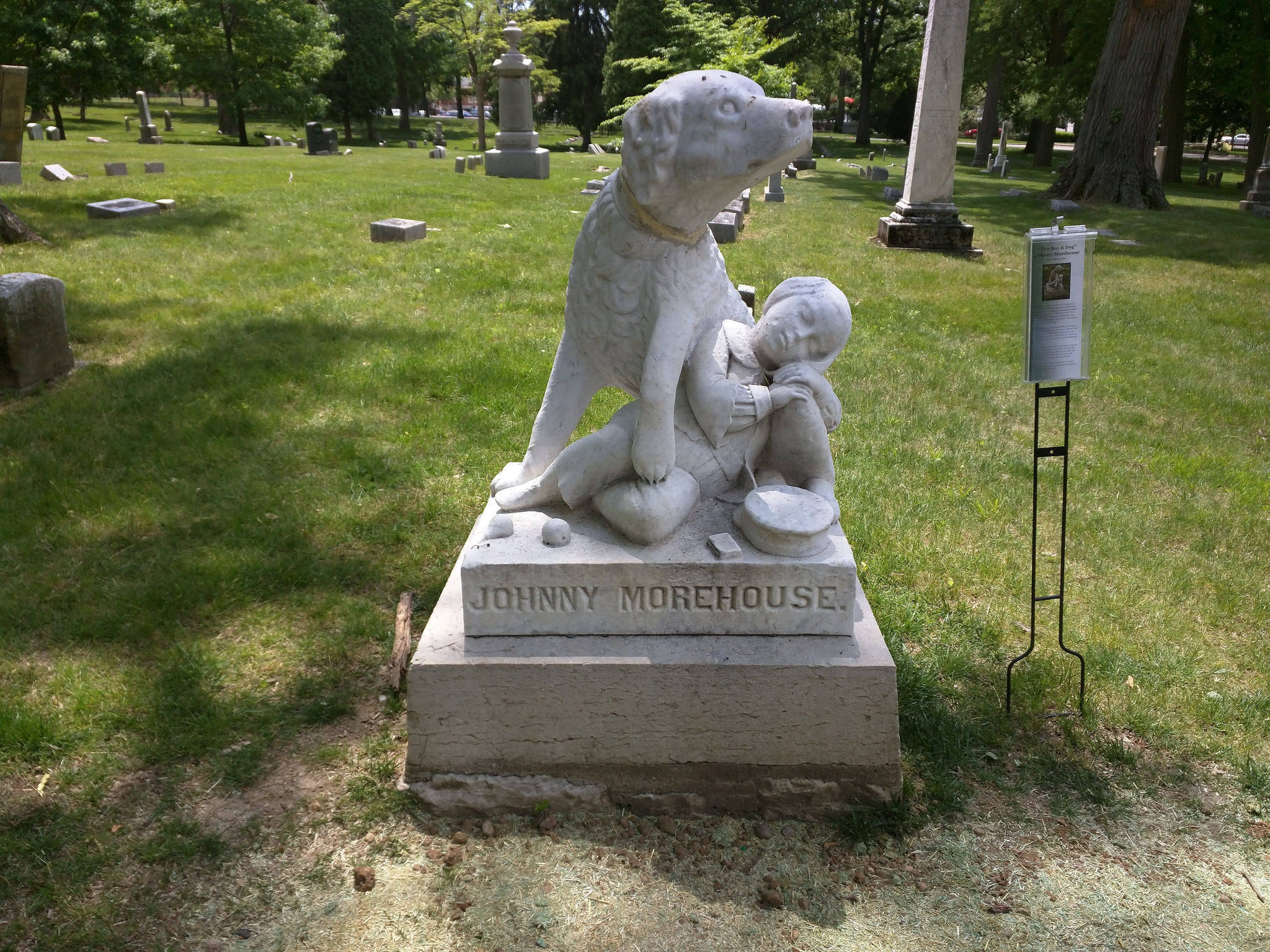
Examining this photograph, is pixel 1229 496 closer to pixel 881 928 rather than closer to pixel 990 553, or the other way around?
pixel 990 553

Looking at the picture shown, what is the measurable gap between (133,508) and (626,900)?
3.53 meters

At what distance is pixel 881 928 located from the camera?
2521mm

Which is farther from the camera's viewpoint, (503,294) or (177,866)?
(503,294)

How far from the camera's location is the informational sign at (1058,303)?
2975 mm

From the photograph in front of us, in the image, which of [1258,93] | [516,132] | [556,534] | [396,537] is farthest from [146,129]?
[1258,93]

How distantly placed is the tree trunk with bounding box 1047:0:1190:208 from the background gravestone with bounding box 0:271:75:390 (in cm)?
1637

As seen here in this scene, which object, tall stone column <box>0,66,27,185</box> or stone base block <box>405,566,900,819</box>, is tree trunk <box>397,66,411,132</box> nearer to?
tall stone column <box>0,66,27,185</box>

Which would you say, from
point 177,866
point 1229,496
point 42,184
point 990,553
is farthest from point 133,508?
point 42,184

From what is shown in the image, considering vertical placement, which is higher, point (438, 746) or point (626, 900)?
point (438, 746)

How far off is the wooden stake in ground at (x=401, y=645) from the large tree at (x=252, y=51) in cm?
2893

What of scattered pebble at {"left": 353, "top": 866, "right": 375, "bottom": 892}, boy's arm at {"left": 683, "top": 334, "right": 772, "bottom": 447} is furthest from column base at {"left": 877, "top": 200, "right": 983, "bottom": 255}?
scattered pebble at {"left": 353, "top": 866, "right": 375, "bottom": 892}

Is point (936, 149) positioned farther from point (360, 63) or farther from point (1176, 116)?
point (360, 63)

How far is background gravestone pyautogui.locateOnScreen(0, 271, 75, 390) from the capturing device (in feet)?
20.3

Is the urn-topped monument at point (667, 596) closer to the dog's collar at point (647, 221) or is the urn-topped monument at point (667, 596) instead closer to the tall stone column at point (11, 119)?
the dog's collar at point (647, 221)
